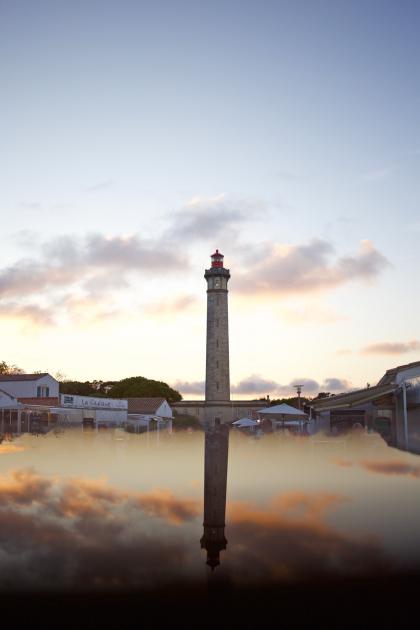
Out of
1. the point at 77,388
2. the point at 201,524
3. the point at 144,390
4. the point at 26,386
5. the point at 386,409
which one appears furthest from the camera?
the point at 77,388

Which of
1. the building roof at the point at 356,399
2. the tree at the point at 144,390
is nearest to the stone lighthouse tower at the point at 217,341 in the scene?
the tree at the point at 144,390

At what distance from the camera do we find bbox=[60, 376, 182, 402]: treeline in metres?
79.6

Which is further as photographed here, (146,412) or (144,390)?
(144,390)

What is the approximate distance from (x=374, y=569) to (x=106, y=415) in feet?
156

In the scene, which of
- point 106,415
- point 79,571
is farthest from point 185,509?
point 106,415

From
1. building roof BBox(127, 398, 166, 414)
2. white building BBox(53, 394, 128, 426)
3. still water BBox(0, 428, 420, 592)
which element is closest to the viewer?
still water BBox(0, 428, 420, 592)

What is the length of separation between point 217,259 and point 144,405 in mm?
17092

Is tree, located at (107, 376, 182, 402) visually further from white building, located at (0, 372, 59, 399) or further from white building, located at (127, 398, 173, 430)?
white building, located at (0, 372, 59, 399)

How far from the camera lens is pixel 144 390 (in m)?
79.8

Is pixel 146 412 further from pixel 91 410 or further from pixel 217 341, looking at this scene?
pixel 217 341

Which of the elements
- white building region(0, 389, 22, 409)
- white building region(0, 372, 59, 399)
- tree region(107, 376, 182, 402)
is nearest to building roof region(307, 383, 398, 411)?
white building region(0, 389, 22, 409)

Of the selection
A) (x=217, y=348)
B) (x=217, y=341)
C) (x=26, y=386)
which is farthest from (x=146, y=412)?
(x=26, y=386)

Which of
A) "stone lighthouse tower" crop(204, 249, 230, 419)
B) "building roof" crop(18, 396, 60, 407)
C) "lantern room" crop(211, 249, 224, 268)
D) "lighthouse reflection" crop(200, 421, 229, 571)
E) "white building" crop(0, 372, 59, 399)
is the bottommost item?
"lighthouse reflection" crop(200, 421, 229, 571)

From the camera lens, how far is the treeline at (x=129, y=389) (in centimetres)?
7962
